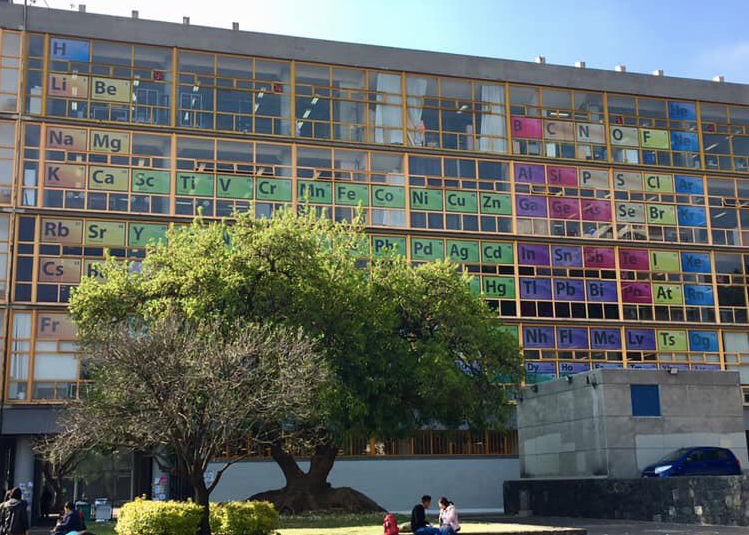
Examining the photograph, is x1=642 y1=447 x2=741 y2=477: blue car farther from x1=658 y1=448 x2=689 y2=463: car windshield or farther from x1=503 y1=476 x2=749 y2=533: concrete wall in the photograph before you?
x1=503 y1=476 x2=749 y2=533: concrete wall

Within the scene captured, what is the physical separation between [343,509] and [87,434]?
1203 centimetres

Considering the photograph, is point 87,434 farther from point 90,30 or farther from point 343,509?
point 90,30

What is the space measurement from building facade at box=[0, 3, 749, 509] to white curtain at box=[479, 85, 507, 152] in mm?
111

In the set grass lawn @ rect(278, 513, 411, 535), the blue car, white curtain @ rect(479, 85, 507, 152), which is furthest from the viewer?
white curtain @ rect(479, 85, 507, 152)

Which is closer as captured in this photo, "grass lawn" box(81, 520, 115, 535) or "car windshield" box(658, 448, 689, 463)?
"grass lawn" box(81, 520, 115, 535)

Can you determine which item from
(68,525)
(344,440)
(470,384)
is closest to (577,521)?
(470,384)

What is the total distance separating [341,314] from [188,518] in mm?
12782

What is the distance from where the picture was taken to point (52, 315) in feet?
153

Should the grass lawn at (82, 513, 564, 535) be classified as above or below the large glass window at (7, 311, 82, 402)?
below

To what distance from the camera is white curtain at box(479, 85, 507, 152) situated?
55531mm

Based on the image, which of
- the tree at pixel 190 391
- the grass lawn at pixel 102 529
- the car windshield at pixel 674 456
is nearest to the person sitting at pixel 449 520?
the tree at pixel 190 391

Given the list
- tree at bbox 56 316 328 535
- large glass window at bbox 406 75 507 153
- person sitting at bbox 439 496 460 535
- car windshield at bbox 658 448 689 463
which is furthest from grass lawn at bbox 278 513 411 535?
large glass window at bbox 406 75 507 153

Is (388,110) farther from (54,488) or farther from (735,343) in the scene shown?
(54,488)

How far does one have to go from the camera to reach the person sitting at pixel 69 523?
21.0 meters
